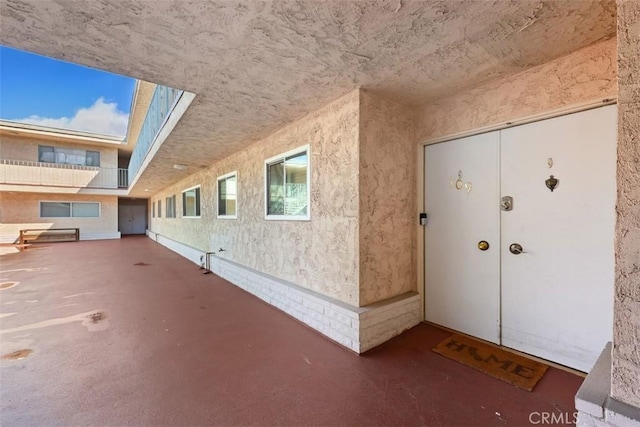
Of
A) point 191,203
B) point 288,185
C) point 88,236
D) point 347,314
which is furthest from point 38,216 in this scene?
point 347,314

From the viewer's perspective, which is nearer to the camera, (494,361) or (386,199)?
(494,361)

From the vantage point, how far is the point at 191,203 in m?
9.09

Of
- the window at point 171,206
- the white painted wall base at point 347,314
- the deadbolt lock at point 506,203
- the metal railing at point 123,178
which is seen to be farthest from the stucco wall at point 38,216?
the deadbolt lock at point 506,203

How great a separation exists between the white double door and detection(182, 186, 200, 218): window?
7231 millimetres

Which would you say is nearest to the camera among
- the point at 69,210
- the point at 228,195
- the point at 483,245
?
the point at 483,245

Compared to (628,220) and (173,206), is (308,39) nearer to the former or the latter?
(628,220)

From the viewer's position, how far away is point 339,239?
3066 mm

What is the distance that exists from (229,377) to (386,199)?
2349 mm

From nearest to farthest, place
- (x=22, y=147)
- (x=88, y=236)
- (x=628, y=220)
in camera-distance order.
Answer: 1. (x=628, y=220)
2. (x=22, y=147)
3. (x=88, y=236)

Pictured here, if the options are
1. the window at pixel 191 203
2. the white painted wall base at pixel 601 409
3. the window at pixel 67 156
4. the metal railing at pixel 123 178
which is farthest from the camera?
the metal railing at pixel 123 178

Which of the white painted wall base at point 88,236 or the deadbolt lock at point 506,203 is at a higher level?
the deadbolt lock at point 506,203

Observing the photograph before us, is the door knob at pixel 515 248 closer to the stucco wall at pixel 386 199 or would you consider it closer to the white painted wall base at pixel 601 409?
the stucco wall at pixel 386 199

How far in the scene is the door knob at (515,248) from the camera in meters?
2.62

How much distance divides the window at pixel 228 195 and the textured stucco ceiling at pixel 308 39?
125 inches
